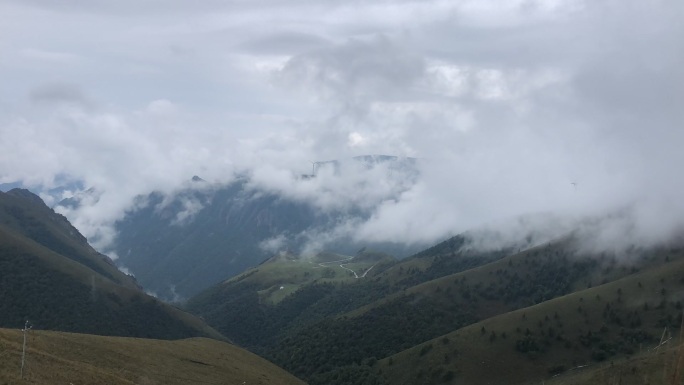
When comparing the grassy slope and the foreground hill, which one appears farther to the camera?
the grassy slope

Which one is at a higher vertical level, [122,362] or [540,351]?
[122,362]

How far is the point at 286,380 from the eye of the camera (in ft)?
515

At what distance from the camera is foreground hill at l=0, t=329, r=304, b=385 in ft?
244

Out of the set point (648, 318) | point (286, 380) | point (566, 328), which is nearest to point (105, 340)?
point (286, 380)

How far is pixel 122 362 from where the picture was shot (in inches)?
4117

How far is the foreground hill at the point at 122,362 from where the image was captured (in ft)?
244

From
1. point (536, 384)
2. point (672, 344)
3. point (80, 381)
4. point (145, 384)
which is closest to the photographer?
point (80, 381)

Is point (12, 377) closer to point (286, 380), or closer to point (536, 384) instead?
point (286, 380)

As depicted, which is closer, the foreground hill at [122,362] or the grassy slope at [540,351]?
the foreground hill at [122,362]

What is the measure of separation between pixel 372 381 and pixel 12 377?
14265 centimetres

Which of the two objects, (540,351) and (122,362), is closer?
(122,362)

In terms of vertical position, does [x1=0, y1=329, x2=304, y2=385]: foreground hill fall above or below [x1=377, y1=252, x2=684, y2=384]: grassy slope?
above

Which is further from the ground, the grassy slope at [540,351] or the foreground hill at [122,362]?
the foreground hill at [122,362]

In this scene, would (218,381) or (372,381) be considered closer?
(218,381)
